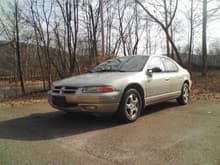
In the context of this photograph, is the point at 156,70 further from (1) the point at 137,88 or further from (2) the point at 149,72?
(1) the point at 137,88

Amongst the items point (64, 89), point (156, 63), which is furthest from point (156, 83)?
point (64, 89)

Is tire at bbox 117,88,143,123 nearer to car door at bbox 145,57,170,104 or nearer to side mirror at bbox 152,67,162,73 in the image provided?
car door at bbox 145,57,170,104

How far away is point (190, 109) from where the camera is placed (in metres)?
6.26

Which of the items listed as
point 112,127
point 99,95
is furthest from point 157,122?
point 99,95

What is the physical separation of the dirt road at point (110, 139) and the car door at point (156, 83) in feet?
1.45

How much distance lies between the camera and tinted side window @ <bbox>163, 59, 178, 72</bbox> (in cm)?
633

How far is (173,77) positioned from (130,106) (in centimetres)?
202

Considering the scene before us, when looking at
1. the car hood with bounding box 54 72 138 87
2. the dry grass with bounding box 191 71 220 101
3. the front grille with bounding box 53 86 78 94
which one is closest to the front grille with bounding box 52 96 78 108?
the front grille with bounding box 53 86 78 94

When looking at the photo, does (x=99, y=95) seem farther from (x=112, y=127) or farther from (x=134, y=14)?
(x=134, y=14)

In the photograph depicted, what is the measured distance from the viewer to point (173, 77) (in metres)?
6.34

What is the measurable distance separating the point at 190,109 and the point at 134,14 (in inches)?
771

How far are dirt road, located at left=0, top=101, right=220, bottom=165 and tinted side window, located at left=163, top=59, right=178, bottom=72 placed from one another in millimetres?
1295

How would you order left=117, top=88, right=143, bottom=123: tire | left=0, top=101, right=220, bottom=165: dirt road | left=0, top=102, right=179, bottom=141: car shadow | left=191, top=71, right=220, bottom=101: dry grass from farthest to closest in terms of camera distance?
left=191, top=71, right=220, bottom=101: dry grass < left=117, top=88, right=143, bottom=123: tire < left=0, top=102, right=179, bottom=141: car shadow < left=0, top=101, right=220, bottom=165: dirt road

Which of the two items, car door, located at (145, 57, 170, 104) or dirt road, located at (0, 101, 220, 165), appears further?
car door, located at (145, 57, 170, 104)
